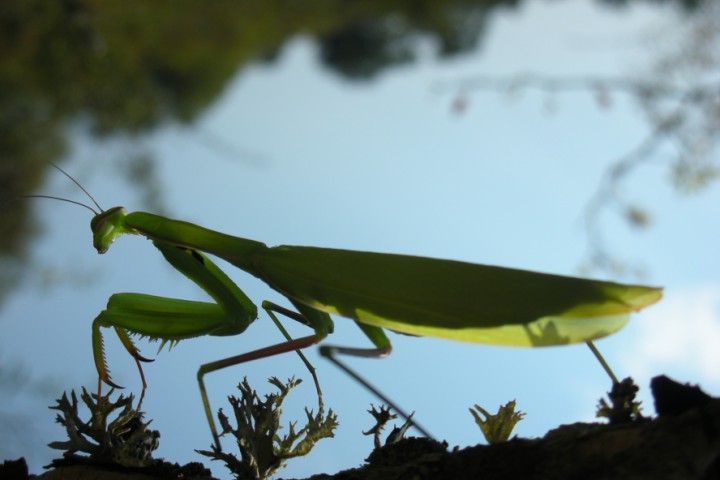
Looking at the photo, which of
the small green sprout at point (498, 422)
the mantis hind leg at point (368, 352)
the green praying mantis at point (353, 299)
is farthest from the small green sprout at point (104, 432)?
the small green sprout at point (498, 422)

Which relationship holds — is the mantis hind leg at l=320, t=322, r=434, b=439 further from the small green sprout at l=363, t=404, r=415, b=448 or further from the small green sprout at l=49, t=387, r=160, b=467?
the small green sprout at l=49, t=387, r=160, b=467

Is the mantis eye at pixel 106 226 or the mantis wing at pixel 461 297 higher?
the mantis eye at pixel 106 226

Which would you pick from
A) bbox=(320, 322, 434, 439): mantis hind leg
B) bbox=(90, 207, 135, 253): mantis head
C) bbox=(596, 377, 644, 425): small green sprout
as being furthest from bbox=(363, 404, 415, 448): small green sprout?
bbox=(90, 207, 135, 253): mantis head

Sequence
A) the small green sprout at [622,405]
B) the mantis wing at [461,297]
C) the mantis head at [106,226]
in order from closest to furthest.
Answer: the small green sprout at [622,405], the mantis wing at [461,297], the mantis head at [106,226]

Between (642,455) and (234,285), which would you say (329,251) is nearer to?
(234,285)

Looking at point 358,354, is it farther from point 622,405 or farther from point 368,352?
point 622,405

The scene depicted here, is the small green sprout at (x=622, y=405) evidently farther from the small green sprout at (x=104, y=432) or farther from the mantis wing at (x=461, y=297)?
the small green sprout at (x=104, y=432)

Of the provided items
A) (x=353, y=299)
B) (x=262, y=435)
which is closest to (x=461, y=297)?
(x=353, y=299)
